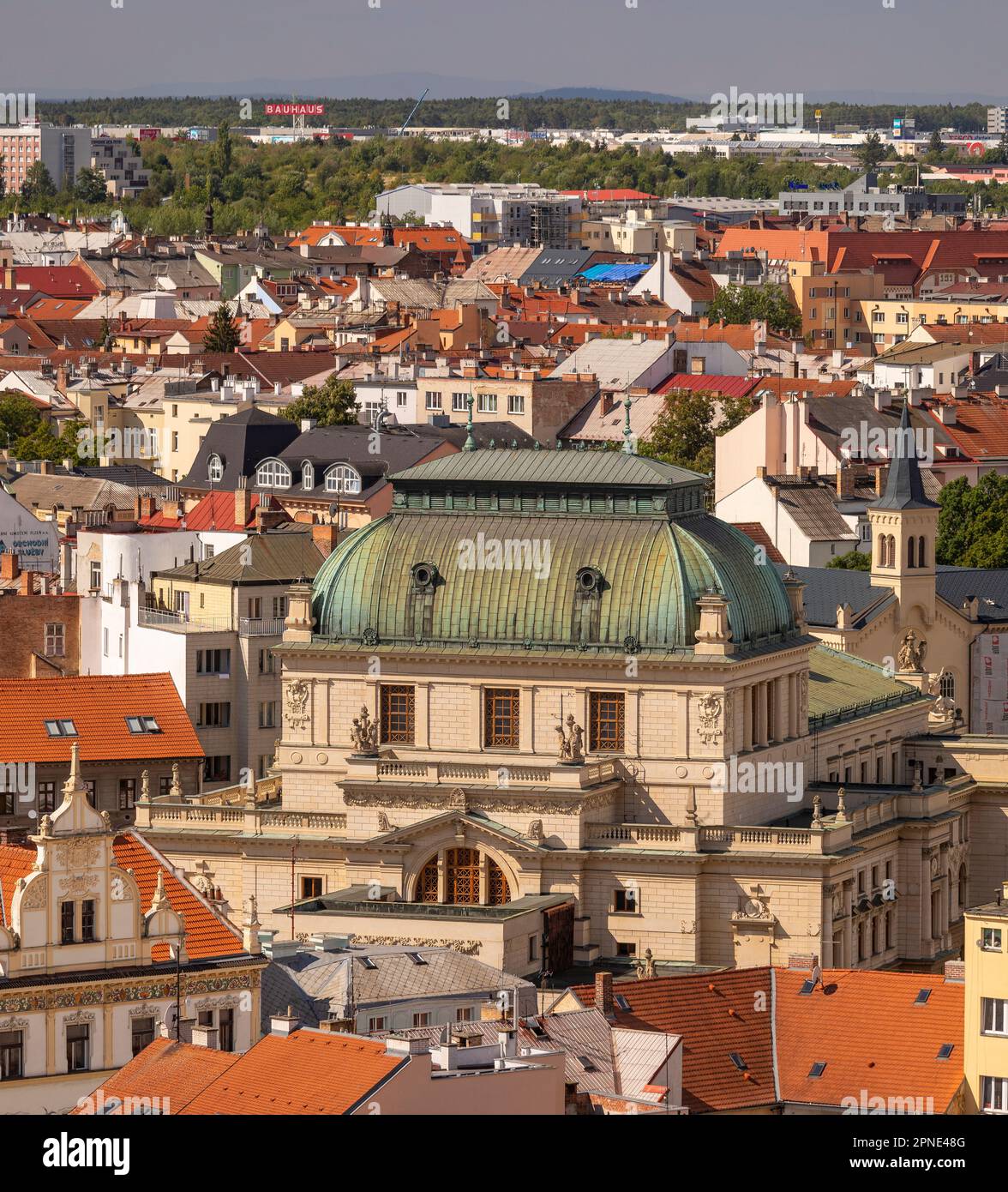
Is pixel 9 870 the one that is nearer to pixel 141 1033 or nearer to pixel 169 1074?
pixel 141 1033

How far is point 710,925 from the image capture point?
324ft

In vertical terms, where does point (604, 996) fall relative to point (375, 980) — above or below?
above

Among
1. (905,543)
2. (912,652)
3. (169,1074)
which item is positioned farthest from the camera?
(905,543)

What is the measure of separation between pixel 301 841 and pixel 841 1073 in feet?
74.8

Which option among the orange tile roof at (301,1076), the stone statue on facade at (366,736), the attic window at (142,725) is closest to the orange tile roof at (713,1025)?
the orange tile roof at (301,1076)

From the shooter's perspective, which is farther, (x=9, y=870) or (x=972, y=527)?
(x=972, y=527)

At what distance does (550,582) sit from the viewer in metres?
101

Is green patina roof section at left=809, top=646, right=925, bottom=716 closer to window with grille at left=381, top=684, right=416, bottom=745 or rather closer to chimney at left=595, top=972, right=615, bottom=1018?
window with grille at left=381, top=684, right=416, bottom=745

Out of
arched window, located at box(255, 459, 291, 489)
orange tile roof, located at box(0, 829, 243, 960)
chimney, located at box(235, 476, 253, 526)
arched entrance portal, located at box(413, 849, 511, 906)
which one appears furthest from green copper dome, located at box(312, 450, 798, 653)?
arched window, located at box(255, 459, 291, 489)

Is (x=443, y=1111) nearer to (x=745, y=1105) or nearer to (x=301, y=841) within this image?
(x=745, y=1105)

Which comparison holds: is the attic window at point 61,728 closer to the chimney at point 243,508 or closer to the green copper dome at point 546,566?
the green copper dome at point 546,566

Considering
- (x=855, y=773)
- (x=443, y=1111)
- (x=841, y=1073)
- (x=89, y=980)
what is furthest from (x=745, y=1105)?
(x=855, y=773)

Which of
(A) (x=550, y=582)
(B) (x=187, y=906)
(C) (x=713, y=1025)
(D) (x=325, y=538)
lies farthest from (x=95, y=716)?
(B) (x=187, y=906)

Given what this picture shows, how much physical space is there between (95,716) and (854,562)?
128ft
